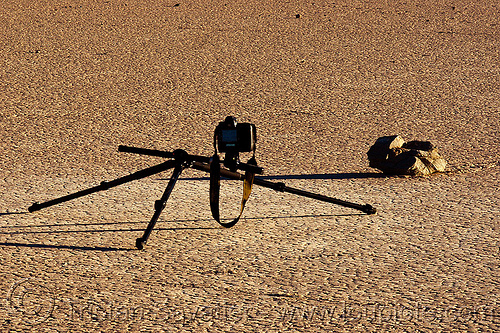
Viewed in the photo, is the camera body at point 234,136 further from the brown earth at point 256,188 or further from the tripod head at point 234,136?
the brown earth at point 256,188

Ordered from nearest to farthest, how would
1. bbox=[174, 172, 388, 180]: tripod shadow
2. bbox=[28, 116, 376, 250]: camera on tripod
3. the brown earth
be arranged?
the brown earth
bbox=[28, 116, 376, 250]: camera on tripod
bbox=[174, 172, 388, 180]: tripod shadow

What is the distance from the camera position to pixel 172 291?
144 inches

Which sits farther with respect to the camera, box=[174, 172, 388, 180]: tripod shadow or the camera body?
box=[174, 172, 388, 180]: tripod shadow

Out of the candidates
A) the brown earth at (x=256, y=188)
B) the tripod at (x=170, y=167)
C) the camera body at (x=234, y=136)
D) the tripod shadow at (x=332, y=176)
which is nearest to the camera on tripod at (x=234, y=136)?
the camera body at (x=234, y=136)

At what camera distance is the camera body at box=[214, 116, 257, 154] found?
13.6 ft

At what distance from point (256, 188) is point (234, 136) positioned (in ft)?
4.64

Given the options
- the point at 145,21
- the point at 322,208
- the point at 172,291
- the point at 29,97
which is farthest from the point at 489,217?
the point at 145,21

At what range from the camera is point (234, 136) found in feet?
13.6

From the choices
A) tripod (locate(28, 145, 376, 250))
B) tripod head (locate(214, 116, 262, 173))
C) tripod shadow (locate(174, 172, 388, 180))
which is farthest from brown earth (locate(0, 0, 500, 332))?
tripod head (locate(214, 116, 262, 173))

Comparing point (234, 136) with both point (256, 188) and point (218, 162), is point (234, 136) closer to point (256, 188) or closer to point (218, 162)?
point (218, 162)

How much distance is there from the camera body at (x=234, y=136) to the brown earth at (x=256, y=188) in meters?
0.57

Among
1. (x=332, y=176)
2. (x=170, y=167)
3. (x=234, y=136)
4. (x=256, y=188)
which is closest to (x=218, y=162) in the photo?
(x=234, y=136)

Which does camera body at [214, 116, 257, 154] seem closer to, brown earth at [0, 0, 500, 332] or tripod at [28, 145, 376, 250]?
tripod at [28, 145, 376, 250]

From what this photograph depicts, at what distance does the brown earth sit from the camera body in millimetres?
568
